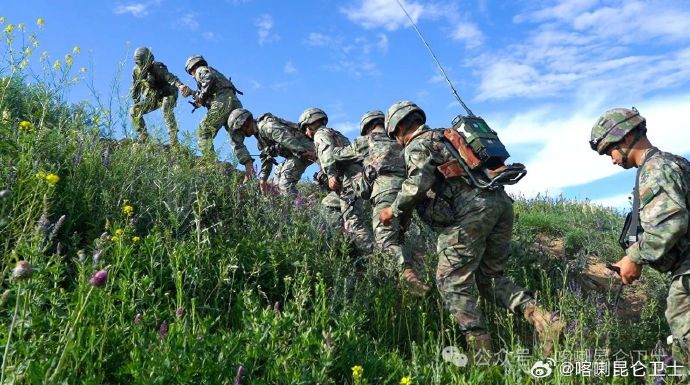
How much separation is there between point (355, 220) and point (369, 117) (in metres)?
1.37

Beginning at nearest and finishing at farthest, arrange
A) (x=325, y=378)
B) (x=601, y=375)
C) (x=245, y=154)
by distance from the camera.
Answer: (x=325, y=378) < (x=601, y=375) < (x=245, y=154)

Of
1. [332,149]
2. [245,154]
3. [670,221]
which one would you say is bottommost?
[670,221]

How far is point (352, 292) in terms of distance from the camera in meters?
4.71

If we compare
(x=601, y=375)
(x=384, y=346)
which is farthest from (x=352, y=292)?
(x=601, y=375)

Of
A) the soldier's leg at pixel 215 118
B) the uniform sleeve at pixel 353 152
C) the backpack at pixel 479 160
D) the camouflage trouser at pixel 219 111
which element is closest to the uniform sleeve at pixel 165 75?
the camouflage trouser at pixel 219 111

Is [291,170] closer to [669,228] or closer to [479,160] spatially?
[479,160]

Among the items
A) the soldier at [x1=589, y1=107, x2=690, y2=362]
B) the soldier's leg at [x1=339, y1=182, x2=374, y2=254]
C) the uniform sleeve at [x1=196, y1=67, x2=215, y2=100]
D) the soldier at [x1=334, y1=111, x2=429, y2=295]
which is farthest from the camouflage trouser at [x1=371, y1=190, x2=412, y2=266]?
the uniform sleeve at [x1=196, y1=67, x2=215, y2=100]

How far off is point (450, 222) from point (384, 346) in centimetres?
131

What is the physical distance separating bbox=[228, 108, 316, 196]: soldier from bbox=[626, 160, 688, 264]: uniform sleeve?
18.3 ft

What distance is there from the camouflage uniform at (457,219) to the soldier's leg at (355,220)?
176 cm

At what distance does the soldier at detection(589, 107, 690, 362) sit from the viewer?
12.7ft

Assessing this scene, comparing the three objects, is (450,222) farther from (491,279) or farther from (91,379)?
(91,379)

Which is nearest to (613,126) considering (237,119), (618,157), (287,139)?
(618,157)

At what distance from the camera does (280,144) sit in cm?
917
